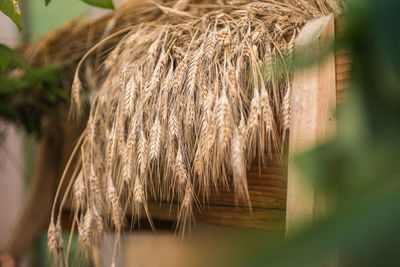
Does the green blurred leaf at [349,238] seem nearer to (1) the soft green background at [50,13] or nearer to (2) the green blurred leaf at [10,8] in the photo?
(2) the green blurred leaf at [10,8]

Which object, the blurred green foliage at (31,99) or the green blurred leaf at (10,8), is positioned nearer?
the green blurred leaf at (10,8)

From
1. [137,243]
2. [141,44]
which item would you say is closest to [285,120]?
[141,44]

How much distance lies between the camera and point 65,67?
108 centimetres

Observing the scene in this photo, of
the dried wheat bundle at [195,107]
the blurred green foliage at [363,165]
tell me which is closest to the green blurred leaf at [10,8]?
the dried wheat bundle at [195,107]

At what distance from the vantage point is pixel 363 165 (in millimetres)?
110

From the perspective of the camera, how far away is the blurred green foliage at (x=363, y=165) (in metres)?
0.10

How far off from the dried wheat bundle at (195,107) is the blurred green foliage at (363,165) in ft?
0.96

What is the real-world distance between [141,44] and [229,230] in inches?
14.8

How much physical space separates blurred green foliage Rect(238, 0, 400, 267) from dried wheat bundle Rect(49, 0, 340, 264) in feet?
0.96

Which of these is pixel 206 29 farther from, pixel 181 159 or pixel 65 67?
pixel 65 67

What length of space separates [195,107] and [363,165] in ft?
1.40

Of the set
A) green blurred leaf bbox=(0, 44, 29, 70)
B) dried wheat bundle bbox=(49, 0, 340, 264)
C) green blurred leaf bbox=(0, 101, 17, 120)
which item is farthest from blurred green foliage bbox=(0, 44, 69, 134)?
dried wheat bundle bbox=(49, 0, 340, 264)

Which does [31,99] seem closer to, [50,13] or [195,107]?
[195,107]

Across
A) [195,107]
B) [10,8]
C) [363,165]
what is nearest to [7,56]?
[10,8]
